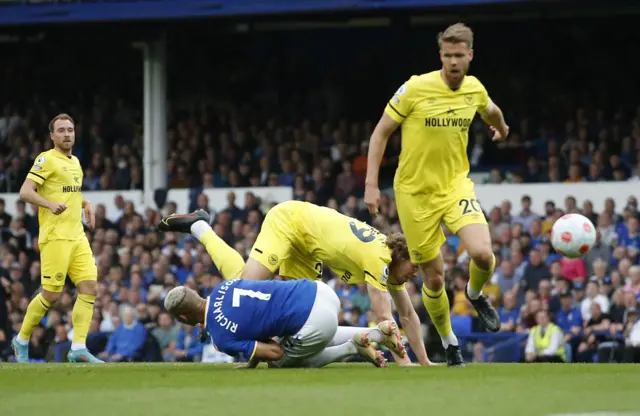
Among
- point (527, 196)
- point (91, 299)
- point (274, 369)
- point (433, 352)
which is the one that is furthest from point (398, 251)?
point (527, 196)

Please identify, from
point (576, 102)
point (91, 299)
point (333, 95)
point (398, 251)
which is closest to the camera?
point (398, 251)

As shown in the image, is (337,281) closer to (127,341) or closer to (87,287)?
(127,341)

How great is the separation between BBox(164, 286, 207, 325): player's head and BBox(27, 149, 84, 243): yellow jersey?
3897mm

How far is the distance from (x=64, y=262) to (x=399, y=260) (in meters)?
4.14

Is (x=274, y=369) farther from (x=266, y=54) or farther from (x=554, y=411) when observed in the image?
(x=266, y=54)

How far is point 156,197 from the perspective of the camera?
2277cm

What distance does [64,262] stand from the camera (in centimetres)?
1384

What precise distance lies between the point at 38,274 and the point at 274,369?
11.4 m

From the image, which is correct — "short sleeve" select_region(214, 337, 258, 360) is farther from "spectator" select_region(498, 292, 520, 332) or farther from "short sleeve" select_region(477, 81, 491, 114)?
"spectator" select_region(498, 292, 520, 332)

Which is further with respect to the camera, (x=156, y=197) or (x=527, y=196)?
(x=156, y=197)

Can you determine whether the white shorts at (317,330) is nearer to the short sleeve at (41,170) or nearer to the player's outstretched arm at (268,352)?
the player's outstretched arm at (268,352)

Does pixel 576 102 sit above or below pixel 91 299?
above

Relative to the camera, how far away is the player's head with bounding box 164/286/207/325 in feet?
33.6

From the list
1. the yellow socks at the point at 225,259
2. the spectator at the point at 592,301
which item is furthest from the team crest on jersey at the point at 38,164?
the spectator at the point at 592,301
